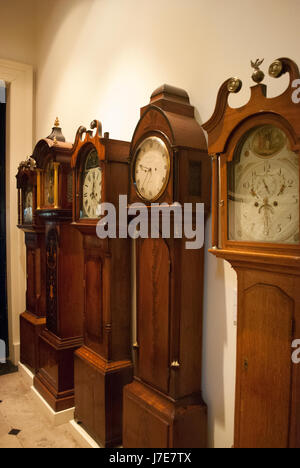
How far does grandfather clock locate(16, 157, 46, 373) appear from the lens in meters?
3.15

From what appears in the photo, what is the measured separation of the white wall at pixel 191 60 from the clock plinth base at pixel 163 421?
0.09m

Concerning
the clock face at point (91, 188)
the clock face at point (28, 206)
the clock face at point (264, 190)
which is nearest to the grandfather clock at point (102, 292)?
the clock face at point (91, 188)

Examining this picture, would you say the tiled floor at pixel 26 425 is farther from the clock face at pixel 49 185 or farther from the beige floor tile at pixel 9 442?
the clock face at pixel 49 185

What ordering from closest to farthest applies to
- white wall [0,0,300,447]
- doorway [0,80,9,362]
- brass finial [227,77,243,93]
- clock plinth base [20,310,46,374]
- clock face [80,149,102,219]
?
brass finial [227,77,243,93] < white wall [0,0,300,447] < clock face [80,149,102,219] < clock plinth base [20,310,46,374] < doorway [0,80,9,362]

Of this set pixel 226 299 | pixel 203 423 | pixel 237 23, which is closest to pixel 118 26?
pixel 237 23

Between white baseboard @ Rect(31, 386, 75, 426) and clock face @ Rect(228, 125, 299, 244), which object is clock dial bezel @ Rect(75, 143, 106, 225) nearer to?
clock face @ Rect(228, 125, 299, 244)

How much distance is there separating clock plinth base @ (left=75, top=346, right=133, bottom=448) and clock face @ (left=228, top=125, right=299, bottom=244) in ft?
4.08

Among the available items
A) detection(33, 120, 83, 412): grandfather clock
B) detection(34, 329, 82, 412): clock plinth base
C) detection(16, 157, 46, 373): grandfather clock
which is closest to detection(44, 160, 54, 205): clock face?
detection(33, 120, 83, 412): grandfather clock

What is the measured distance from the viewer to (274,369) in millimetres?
1172

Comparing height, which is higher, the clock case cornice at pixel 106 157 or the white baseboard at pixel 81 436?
the clock case cornice at pixel 106 157

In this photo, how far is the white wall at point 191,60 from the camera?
4.77ft

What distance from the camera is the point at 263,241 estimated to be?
46.4 inches

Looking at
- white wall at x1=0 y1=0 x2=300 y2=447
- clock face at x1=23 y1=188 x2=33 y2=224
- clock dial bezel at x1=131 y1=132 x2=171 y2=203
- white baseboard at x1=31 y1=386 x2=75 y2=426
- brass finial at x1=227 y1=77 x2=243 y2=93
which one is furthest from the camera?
clock face at x1=23 y1=188 x2=33 y2=224
